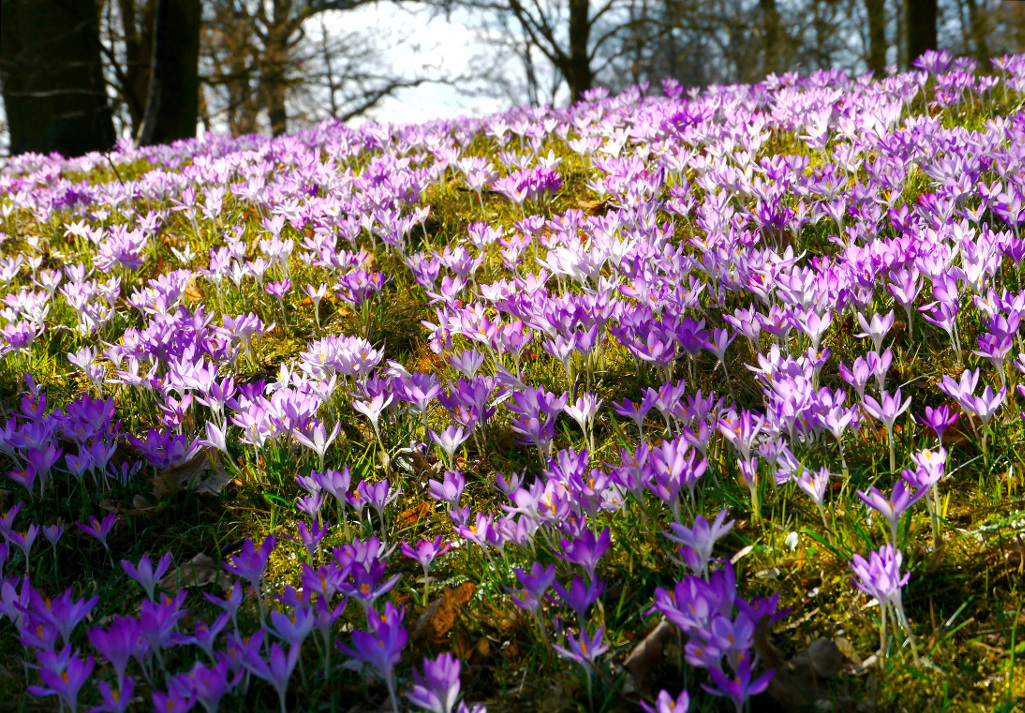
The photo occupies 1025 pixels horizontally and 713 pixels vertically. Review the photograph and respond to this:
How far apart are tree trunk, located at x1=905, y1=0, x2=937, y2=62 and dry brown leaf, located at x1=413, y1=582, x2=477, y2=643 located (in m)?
11.3

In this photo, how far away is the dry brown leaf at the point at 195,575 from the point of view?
179 cm

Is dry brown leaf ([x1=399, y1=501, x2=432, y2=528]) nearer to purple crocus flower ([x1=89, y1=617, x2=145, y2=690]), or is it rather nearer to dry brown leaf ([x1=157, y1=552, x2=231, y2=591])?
dry brown leaf ([x1=157, y1=552, x2=231, y2=591])

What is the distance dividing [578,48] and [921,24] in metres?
10.0

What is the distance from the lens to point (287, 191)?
14.0 ft

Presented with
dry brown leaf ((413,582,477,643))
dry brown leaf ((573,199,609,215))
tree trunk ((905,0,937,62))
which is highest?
tree trunk ((905,0,937,62))

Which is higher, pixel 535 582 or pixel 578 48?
pixel 578 48

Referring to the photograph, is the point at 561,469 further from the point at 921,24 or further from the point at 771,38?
the point at 771,38

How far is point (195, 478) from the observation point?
7.09 feet

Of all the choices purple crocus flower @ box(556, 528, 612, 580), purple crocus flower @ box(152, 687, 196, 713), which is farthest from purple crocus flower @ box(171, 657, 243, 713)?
purple crocus flower @ box(556, 528, 612, 580)

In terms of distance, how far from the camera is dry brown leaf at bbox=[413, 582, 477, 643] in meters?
1.56

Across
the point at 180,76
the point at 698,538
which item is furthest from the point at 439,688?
the point at 180,76

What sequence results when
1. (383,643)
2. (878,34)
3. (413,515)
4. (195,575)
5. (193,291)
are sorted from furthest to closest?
(878,34) → (193,291) → (413,515) → (195,575) → (383,643)

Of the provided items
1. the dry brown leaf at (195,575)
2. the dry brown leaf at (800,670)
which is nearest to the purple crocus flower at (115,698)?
the dry brown leaf at (195,575)

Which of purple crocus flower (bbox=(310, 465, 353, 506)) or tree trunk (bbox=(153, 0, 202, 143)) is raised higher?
tree trunk (bbox=(153, 0, 202, 143))
